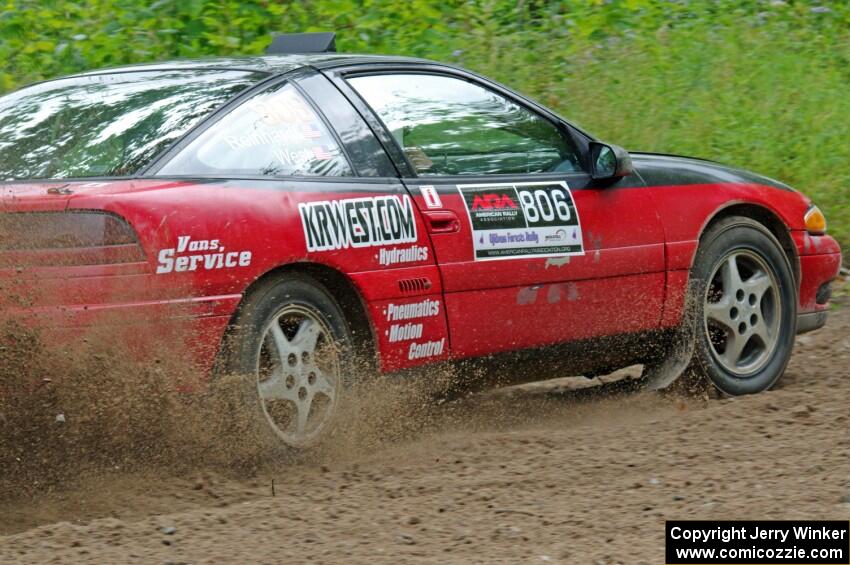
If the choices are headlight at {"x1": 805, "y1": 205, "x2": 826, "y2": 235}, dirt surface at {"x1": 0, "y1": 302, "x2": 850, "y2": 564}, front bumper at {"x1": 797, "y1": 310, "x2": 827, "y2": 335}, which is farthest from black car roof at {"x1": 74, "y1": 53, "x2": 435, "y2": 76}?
front bumper at {"x1": 797, "y1": 310, "x2": 827, "y2": 335}

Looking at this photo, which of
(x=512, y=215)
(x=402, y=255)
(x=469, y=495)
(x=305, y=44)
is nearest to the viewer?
(x=469, y=495)

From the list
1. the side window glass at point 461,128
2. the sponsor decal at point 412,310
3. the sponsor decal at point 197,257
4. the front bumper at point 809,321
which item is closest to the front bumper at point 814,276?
the front bumper at point 809,321

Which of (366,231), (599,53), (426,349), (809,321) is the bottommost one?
(809,321)

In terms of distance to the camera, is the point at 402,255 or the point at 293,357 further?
the point at 402,255

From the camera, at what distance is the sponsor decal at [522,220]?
5.47 meters

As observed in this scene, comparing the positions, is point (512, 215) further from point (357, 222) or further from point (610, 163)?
point (357, 222)

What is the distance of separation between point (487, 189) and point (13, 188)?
1914mm

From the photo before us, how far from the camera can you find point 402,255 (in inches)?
204

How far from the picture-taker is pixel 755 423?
216 inches

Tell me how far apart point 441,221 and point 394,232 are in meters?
0.24

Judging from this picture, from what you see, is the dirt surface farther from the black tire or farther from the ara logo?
the ara logo

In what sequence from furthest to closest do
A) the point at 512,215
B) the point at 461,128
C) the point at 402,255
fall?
the point at 461,128 → the point at 512,215 → the point at 402,255

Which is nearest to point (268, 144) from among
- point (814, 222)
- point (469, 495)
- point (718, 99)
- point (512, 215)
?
point (512, 215)

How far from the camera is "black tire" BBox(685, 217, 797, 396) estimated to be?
20.5 feet
